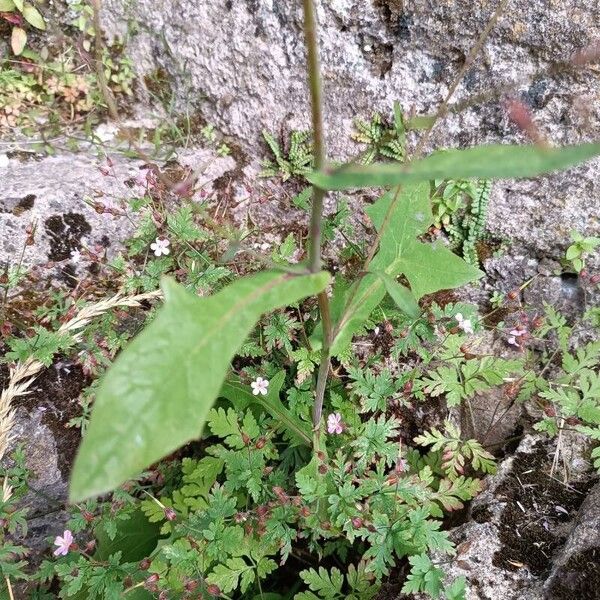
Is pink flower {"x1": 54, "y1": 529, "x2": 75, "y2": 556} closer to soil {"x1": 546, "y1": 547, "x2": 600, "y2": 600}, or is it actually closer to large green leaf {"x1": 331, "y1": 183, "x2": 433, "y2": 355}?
large green leaf {"x1": 331, "y1": 183, "x2": 433, "y2": 355}

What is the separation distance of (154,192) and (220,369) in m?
1.81

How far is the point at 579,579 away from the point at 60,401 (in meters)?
2.28

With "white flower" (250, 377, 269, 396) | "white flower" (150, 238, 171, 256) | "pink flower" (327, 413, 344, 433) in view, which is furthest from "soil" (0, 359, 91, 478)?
"pink flower" (327, 413, 344, 433)

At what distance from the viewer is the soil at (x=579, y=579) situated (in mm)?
1858

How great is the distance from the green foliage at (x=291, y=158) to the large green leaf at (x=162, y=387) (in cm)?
200

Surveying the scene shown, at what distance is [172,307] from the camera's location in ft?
3.52

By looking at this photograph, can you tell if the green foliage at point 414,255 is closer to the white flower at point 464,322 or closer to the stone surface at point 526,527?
the white flower at point 464,322

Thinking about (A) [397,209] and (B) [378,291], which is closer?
(B) [378,291]

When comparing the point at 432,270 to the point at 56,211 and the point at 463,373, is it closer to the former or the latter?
the point at 463,373

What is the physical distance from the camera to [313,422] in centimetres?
228

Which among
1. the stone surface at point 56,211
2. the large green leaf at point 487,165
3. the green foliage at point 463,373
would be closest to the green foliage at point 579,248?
the green foliage at point 463,373

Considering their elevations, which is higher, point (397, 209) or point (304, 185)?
point (397, 209)

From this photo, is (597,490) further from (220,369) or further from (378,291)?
(220,369)

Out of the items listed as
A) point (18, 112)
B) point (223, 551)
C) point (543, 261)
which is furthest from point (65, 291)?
point (543, 261)
